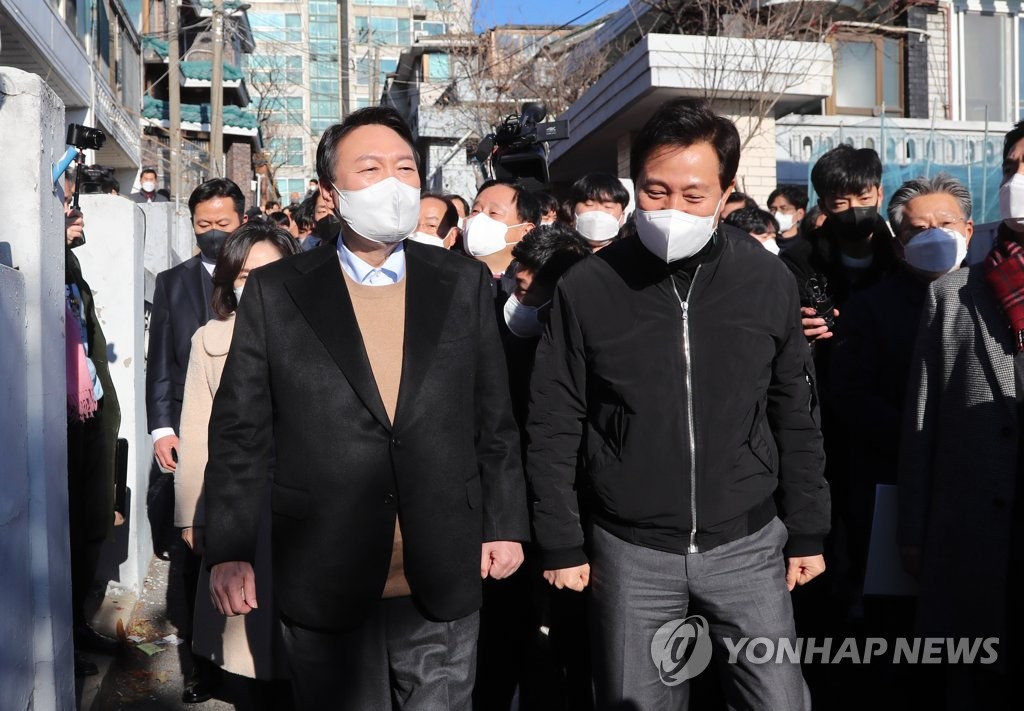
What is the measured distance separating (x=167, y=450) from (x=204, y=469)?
3.79 ft

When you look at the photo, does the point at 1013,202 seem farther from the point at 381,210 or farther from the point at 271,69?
the point at 271,69

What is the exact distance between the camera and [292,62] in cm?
6906

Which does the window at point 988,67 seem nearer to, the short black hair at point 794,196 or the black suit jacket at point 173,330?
the short black hair at point 794,196

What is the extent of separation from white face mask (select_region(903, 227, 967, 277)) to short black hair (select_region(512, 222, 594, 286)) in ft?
4.63

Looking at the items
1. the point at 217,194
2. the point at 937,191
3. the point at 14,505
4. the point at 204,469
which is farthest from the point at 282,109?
the point at 14,505

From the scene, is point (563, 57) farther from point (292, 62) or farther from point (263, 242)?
point (292, 62)

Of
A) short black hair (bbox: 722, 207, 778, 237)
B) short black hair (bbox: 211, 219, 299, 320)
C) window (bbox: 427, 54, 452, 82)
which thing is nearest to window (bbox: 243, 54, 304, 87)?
window (bbox: 427, 54, 452, 82)

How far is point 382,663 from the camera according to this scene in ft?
9.53

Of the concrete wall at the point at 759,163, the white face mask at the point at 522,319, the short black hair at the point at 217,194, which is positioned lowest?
the white face mask at the point at 522,319

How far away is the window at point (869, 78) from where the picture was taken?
59.8ft

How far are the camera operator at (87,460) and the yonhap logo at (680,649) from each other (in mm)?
2792

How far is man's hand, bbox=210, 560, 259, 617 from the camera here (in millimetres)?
2838

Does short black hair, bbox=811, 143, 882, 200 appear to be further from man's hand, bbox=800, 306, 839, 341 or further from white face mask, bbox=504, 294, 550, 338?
white face mask, bbox=504, 294, 550, 338

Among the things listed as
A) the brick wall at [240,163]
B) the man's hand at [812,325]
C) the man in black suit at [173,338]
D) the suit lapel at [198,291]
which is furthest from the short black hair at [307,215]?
the brick wall at [240,163]
